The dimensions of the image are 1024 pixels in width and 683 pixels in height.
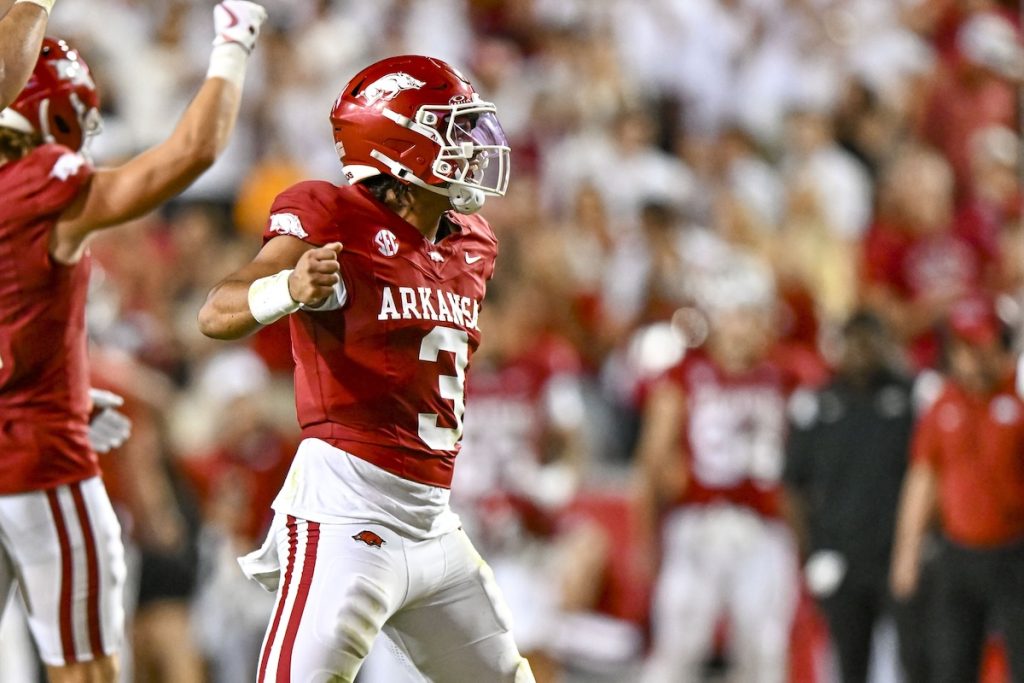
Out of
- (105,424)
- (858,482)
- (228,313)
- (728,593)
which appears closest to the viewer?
(228,313)

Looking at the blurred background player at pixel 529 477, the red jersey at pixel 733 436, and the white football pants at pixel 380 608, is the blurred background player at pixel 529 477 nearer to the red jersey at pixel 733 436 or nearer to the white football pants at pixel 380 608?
the red jersey at pixel 733 436

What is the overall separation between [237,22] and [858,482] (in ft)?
14.3

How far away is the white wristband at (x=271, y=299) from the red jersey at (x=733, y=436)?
4517 millimetres

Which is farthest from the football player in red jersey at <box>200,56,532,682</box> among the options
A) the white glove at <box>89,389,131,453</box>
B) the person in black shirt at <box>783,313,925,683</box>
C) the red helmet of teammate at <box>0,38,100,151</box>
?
the person in black shirt at <box>783,313,925,683</box>

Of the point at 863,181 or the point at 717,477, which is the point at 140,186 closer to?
the point at 717,477

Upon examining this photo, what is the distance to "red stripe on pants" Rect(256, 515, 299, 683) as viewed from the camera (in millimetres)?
3576

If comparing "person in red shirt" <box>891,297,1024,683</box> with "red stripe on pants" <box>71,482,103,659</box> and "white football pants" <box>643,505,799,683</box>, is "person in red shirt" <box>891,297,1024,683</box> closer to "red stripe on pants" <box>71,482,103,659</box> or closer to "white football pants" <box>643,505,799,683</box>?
"white football pants" <box>643,505,799,683</box>

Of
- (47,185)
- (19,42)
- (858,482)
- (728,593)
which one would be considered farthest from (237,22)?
(728,593)

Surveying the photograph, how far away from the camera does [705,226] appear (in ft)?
32.3

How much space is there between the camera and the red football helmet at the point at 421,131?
379cm

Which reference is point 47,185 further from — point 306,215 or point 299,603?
point 299,603

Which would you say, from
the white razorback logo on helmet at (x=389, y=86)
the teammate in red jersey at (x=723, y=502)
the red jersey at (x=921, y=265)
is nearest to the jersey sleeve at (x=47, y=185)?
the white razorback logo on helmet at (x=389, y=86)

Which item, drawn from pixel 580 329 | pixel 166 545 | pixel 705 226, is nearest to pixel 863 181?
pixel 705 226

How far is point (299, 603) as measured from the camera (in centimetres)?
359
